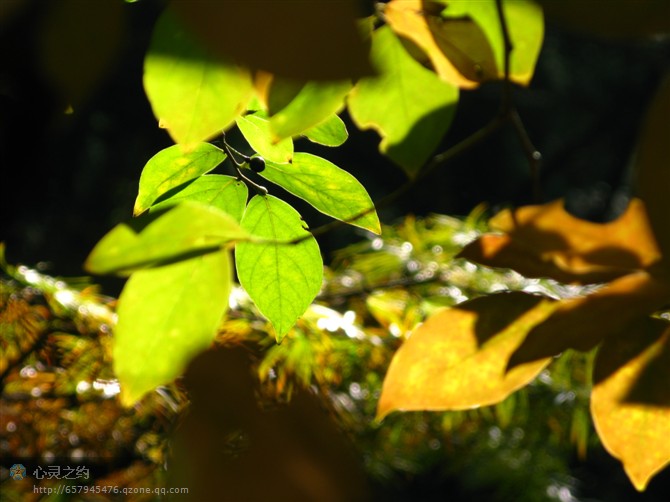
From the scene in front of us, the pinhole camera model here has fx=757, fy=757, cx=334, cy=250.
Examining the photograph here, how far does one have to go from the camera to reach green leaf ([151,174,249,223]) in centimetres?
25

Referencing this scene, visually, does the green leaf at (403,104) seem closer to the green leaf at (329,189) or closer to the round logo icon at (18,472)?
the green leaf at (329,189)

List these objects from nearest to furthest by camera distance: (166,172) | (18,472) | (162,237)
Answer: (162,237) < (166,172) < (18,472)

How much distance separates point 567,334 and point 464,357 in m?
0.02

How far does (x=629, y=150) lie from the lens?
3.01 m

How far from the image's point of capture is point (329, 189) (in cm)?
24

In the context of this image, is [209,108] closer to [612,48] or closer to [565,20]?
[565,20]

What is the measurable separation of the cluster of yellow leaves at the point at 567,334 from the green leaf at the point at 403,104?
4 cm

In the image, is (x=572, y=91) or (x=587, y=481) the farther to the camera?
(x=572, y=91)

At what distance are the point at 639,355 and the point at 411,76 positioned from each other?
10 cm

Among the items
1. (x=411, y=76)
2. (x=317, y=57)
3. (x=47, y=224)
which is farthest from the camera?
(x=47, y=224)

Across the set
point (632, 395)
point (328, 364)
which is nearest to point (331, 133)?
point (632, 395)

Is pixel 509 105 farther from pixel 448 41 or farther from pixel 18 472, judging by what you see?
pixel 18 472

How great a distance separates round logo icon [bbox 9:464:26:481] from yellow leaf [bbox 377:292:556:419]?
52 centimetres

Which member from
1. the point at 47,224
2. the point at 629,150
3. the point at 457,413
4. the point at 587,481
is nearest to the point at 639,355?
the point at 457,413
